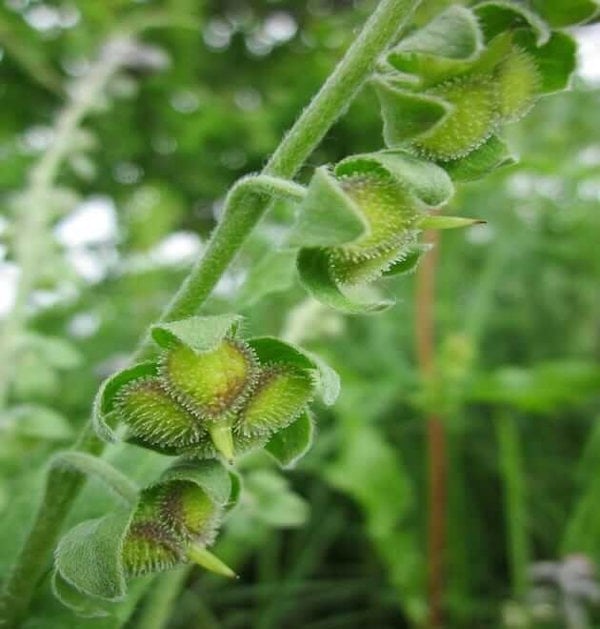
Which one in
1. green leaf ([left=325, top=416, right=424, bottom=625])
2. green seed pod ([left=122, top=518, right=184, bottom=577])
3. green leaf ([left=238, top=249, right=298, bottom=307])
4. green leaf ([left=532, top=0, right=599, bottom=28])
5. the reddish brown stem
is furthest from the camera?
green leaf ([left=325, top=416, right=424, bottom=625])

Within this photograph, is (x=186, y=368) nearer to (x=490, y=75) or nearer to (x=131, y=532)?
(x=131, y=532)

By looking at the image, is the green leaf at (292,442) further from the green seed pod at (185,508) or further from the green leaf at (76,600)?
the green leaf at (76,600)

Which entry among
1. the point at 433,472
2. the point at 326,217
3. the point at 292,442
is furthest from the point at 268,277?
the point at 433,472

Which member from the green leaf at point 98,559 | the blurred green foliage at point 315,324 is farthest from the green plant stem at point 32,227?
the green leaf at point 98,559

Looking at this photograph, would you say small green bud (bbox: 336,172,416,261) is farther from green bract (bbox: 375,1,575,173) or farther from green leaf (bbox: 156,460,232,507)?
green leaf (bbox: 156,460,232,507)

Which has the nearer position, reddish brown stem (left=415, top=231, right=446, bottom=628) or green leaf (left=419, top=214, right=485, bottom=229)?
green leaf (left=419, top=214, right=485, bottom=229)

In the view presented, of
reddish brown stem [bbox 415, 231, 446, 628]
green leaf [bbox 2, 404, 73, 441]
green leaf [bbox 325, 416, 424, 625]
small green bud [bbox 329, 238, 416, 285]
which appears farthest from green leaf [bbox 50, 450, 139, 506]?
green leaf [bbox 325, 416, 424, 625]

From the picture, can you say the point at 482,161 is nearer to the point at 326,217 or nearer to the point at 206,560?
the point at 326,217
